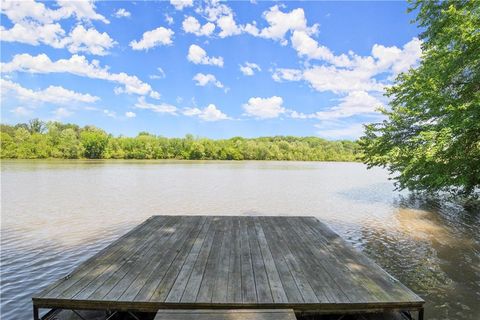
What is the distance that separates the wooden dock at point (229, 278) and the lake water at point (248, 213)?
1351 millimetres

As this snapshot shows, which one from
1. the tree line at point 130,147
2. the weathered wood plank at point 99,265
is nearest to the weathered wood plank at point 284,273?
the weathered wood plank at point 99,265

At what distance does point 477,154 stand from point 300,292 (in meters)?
8.80

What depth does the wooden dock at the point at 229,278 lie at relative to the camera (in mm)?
2846

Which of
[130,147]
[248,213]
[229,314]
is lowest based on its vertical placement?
[248,213]

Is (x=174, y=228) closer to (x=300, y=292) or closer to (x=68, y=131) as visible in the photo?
(x=300, y=292)

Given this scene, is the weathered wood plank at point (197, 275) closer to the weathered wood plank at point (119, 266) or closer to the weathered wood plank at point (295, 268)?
the weathered wood plank at point (119, 266)

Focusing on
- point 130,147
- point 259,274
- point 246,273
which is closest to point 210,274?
point 246,273

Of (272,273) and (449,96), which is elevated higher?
(449,96)

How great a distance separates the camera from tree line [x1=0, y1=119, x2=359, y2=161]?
56125 millimetres

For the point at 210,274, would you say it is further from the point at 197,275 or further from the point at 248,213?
the point at 248,213

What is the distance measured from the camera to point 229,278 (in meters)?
3.38

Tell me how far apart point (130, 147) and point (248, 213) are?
63.0 m

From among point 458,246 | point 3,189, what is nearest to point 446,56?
point 458,246

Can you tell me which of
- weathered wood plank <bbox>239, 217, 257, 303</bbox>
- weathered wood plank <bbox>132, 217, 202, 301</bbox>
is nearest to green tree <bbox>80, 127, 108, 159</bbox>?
weathered wood plank <bbox>132, 217, 202, 301</bbox>
